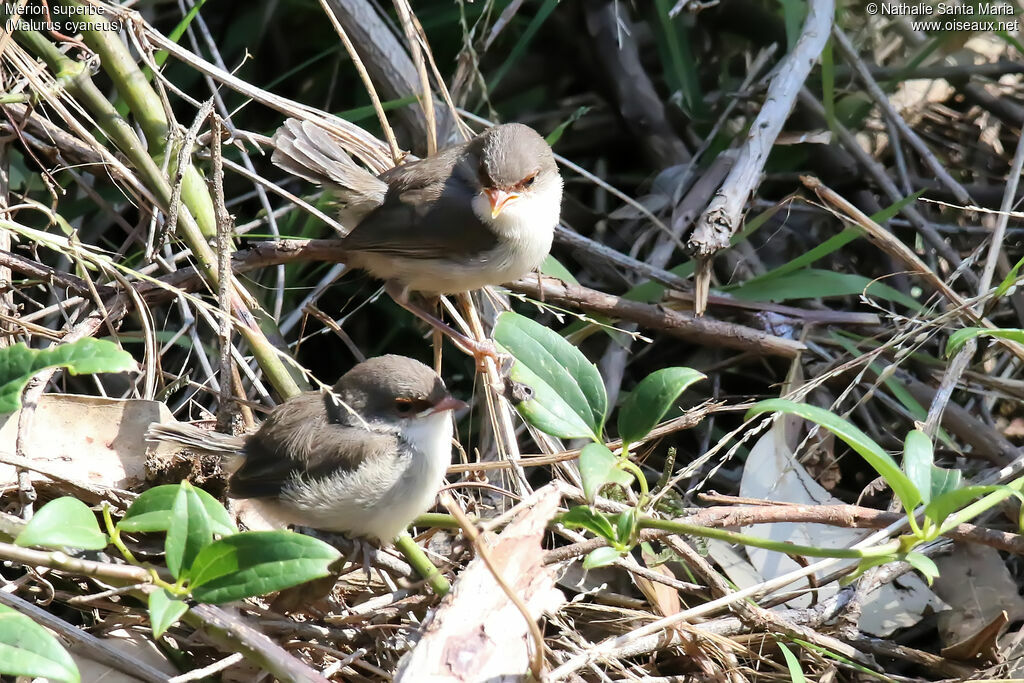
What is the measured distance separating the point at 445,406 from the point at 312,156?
48.6 inches

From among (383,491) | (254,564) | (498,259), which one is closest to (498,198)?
(498,259)

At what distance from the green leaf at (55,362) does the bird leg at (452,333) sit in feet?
4.77

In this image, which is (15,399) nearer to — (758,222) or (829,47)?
(758,222)

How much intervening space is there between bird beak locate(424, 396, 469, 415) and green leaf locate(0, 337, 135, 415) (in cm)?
113

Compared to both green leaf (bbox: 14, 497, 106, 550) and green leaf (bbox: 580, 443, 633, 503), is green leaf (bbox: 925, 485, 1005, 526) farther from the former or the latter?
green leaf (bbox: 14, 497, 106, 550)

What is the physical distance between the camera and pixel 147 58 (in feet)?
11.4

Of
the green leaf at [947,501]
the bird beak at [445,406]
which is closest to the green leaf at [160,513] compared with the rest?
the bird beak at [445,406]

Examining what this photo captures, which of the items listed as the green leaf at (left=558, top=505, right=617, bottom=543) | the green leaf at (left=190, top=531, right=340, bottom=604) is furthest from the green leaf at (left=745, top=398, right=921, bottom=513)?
the green leaf at (left=190, top=531, right=340, bottom=604)

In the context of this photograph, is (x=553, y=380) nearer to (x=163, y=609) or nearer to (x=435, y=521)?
(x=435, y=521)

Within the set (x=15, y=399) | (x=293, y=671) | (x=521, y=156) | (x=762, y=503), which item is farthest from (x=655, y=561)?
(x=15, y=399)

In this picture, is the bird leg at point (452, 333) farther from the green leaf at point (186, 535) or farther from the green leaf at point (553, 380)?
the green leaf at point (186, 535)

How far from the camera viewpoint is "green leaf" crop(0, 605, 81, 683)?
180cm

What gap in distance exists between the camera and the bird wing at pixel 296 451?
9.61 ft

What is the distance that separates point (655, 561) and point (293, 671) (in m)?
1.22
